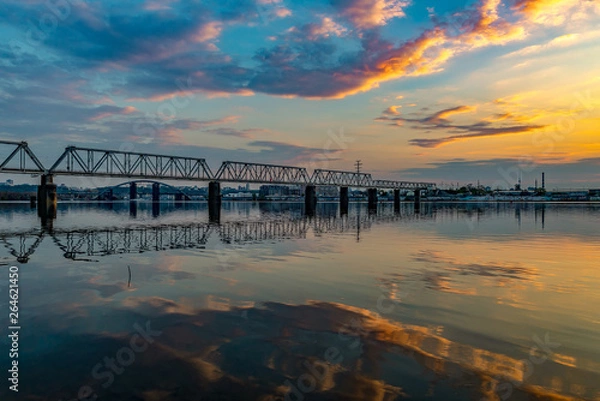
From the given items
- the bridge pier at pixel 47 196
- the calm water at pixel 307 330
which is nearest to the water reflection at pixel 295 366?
the calm water at pixel 307 330

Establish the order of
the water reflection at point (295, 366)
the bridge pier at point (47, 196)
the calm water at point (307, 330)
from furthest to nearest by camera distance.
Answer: the bridge pier at point (47, 196) < the calm water at point (307, 330) < the water reflection at point (295, 366)

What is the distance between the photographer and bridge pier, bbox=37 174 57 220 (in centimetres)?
8924

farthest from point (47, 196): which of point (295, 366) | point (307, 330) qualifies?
point (295, 366)

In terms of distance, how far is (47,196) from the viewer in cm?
9462

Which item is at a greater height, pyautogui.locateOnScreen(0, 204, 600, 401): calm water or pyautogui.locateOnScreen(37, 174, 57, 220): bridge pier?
pyautogui.locateOnScreen(37, 174, 57, 220): bridge pier

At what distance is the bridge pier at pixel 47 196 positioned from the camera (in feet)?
293

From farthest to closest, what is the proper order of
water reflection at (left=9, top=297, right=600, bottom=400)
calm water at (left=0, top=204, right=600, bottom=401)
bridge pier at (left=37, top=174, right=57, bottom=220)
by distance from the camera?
bridge pier at (left=37, top=174, right=57, bottom=220) < calm water at (left=0, top=204, right=600, bottom=401) < water reflection at (left=9, top=297, right=600, bottom=400)

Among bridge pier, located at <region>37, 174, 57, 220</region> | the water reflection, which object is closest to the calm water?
the water reflection

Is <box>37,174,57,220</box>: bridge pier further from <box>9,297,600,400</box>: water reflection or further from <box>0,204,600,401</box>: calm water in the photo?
<box>9,297,600,400</box>: water reflection

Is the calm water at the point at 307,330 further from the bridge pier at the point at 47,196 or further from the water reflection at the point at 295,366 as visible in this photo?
the bridge pier at the point at 47,196

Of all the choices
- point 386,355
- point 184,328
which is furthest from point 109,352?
point 386,355

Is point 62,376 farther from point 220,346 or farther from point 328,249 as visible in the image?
point 328,249

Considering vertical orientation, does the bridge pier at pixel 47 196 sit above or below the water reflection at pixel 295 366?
above

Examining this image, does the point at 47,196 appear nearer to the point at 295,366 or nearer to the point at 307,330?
the point at 307,330
